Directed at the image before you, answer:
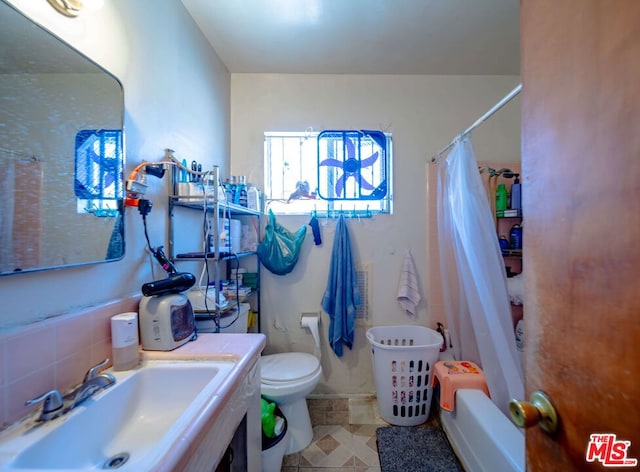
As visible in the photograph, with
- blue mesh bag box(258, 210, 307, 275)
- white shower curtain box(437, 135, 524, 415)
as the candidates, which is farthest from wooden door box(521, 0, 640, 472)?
blue mesh bag box(258, 210, 307, 275)

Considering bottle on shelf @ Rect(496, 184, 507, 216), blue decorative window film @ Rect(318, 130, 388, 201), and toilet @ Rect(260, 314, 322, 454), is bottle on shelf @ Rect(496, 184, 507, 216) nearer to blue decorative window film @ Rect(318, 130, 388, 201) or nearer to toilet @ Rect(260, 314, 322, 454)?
blue decorative window film @ Rect(318, 130, 388, 201)

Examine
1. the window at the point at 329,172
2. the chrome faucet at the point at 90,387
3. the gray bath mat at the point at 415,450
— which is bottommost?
the gray bath mat at the point at 415,450

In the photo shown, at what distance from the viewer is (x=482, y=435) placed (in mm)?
1164

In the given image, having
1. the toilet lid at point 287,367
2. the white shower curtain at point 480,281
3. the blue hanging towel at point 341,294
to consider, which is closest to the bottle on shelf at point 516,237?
the white shower curtain at point 480,281

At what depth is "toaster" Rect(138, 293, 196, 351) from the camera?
95 cm

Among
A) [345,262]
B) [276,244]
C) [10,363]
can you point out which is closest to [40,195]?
[10,363]

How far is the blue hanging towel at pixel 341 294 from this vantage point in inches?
74.5

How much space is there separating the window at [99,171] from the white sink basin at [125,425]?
23.0 inches

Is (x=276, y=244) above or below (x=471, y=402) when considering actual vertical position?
above

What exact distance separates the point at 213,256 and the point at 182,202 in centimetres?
32

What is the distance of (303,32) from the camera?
1583 mm

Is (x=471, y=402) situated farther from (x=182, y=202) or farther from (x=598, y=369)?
(x=182, y=202)

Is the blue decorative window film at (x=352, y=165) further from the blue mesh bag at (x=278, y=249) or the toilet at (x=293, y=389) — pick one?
the toilet at (x=293, y=389)

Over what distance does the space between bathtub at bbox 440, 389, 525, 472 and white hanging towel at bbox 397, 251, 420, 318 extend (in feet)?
2.13
